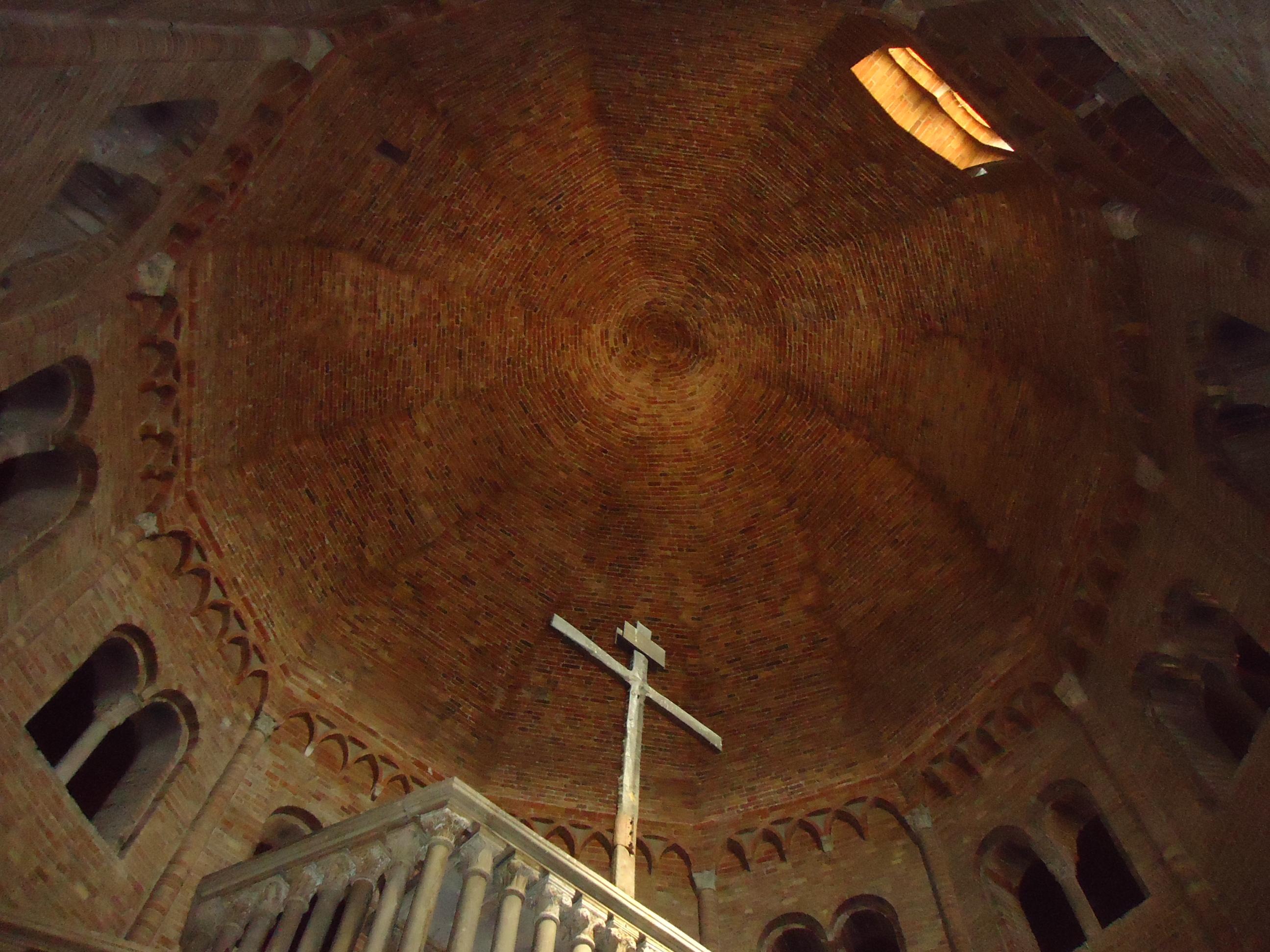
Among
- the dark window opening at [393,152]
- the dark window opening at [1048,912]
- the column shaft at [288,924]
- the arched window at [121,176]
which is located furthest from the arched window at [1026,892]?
the arched window at [121,176]

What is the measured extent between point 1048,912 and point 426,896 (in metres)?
6.16

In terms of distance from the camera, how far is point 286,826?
1000cm

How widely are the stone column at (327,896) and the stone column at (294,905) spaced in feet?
0.19

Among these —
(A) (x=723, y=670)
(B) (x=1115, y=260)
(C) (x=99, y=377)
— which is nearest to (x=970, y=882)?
(A) (x=723, y=670)

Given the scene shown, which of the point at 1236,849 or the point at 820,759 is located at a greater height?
the point at 820,759

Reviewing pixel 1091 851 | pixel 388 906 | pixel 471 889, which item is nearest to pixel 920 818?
pixel 1091 851

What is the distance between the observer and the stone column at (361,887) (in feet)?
21.0

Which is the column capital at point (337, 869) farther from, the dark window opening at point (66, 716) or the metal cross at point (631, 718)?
the dark window opening at point (66, 716)

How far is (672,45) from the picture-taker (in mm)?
11539

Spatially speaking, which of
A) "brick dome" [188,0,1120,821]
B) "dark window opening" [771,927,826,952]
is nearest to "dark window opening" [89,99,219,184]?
"brick dome" [188,0,1120,821]

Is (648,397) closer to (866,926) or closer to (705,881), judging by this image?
(705,881)

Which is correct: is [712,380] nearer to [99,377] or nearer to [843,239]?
[843,239]

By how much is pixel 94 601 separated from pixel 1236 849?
8316mm

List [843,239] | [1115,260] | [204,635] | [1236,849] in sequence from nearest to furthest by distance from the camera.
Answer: [1236,849]
[1115,260]
[204,635]
[843,239]
